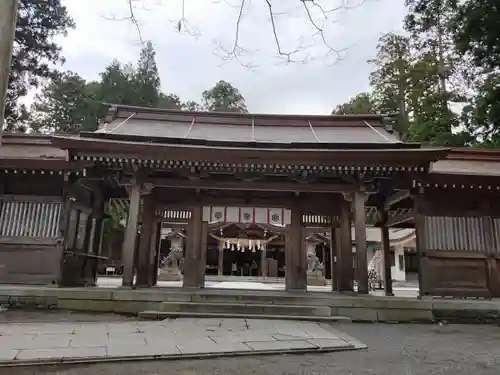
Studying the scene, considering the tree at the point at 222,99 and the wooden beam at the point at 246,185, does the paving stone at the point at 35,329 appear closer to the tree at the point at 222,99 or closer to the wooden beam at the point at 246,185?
the wooden beam at the point at 246,185

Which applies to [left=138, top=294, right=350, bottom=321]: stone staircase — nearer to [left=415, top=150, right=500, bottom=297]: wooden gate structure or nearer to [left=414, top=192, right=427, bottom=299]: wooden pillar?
[left=414, top=192, right=427, bottom=299]: wooden pillar

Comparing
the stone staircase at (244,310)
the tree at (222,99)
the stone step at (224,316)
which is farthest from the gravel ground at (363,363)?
the tree at (222,99)

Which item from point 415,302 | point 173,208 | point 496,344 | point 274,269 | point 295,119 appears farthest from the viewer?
point 274,269

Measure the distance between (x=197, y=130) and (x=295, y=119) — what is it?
10.7 ft

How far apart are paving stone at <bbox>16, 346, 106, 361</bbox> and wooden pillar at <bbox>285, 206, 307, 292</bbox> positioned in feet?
22.3

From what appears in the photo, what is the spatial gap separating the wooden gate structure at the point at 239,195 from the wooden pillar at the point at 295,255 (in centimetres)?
3

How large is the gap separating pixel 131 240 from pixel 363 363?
612cm

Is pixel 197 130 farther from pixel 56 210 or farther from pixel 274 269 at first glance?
pixel 274 269

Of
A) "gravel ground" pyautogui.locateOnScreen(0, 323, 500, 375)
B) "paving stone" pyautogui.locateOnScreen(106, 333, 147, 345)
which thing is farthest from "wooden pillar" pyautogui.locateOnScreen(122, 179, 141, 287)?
"gravel ground" pyautogui.locateOnScreen(0, 323, 500, 375)

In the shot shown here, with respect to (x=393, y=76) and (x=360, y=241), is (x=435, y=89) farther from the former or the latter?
(x=360, y=241)

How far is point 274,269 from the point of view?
26.7 meters

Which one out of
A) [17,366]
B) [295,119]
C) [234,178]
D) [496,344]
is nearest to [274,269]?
[295,119]

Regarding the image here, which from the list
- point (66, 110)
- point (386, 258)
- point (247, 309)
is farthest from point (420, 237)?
point (66, 110)

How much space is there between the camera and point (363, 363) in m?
4.42
